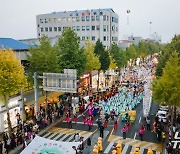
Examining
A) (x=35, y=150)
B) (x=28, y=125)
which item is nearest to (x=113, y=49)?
(x=28, y=125)

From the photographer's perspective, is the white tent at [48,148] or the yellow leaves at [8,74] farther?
the yellow leaves at [8,74]

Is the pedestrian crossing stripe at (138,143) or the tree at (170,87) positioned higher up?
the tree at (170,87)

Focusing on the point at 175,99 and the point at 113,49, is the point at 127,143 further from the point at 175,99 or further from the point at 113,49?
the point at 113,49

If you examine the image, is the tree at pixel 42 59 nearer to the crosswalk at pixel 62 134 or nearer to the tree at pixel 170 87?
the crosswalk at pixel 62 134

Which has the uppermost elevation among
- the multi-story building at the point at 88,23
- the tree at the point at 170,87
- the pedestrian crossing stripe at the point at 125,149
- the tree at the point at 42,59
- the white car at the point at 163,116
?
the multi-story building at the point at 88,23

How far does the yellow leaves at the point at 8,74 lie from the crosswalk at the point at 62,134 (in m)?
6.04

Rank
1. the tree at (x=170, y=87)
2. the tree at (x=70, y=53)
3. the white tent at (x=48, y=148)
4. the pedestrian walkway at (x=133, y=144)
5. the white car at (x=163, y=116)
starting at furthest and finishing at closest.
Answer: the tree at (x=70, y=53), the white car at (x=163, y=116), the tree at (x=170, y=87), the pedestrian walkway at (x=133, y=144), the white tent at (x=48, y=148)

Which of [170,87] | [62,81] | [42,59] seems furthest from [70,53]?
[170,87]

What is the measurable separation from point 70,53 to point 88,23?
51969mm

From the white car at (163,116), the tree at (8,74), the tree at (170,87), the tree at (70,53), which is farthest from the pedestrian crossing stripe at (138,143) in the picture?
the tree at (70,53)

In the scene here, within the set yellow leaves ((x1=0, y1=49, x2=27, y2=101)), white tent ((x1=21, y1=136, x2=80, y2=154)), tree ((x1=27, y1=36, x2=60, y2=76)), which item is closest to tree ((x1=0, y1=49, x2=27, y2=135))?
yellow leaves ((x1=0, y1=49, x2=27, y2=101))

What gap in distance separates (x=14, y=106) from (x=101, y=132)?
1086cm

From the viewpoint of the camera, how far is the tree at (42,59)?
90.9 feet

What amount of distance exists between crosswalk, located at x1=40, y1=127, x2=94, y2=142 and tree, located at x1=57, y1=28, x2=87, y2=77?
1057cm
